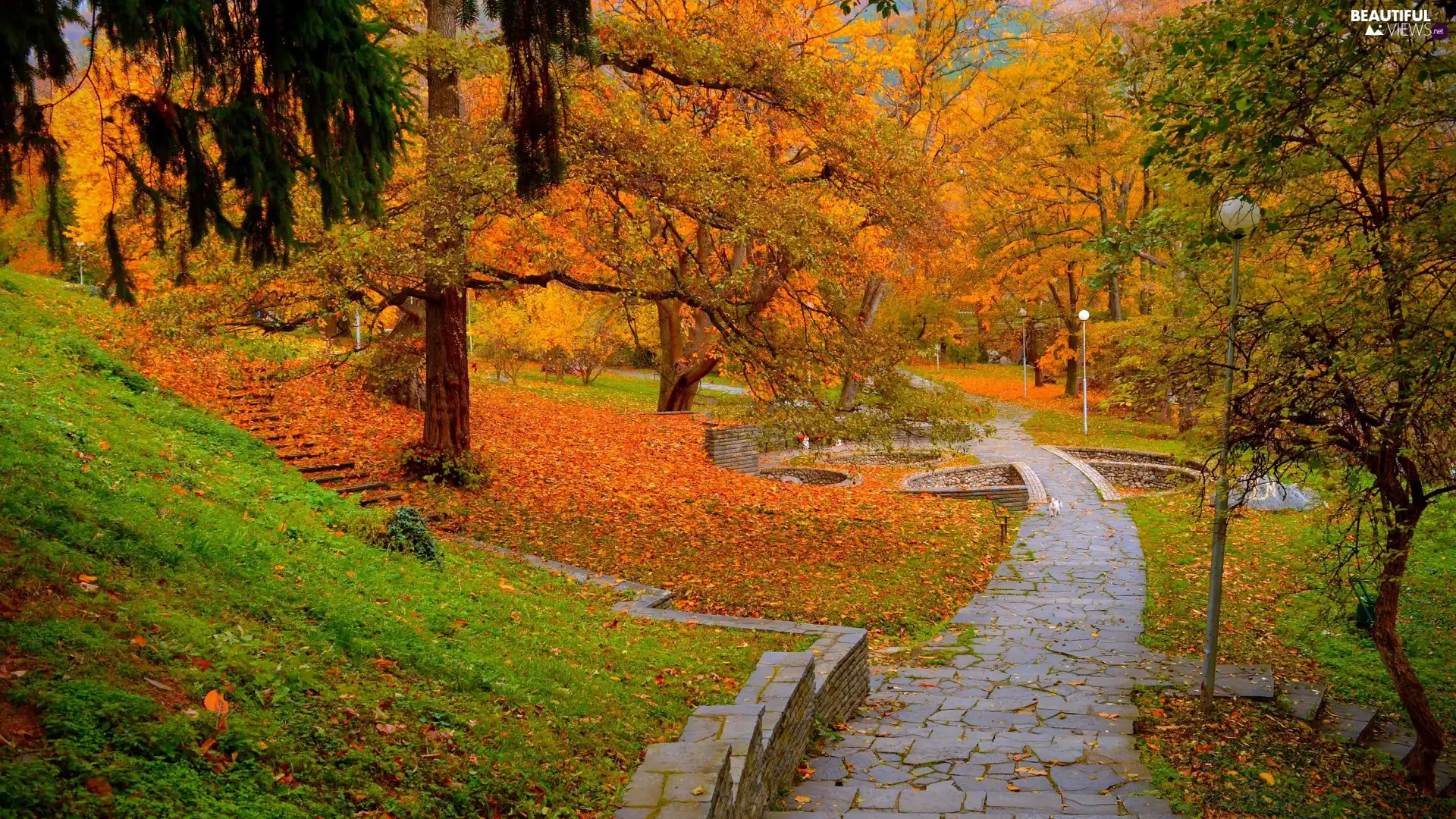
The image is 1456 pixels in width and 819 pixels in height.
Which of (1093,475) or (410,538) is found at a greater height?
(410,538)

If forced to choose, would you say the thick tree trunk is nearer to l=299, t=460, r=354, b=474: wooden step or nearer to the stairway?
the stairway

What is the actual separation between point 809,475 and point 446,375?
1012 centimetres

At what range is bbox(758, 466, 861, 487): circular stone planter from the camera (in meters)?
20.0

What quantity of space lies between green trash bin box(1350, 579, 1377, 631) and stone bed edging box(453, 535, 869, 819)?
466 centimetres

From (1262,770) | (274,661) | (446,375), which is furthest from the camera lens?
(446,375)

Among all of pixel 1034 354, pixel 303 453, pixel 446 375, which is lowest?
pixel 303 453

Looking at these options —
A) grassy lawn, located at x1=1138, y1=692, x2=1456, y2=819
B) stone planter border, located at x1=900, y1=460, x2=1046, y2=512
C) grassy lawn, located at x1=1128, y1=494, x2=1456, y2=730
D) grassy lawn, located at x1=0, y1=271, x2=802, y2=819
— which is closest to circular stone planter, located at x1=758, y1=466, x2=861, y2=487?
stone planter border, located at x1=900, y1=460, x2=1046, y2=512

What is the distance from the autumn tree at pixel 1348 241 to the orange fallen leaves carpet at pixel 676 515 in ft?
14.6

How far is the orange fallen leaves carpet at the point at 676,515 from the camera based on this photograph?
10.4 meters

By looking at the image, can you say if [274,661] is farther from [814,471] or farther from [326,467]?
[814,471]

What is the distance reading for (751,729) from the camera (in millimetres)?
4957

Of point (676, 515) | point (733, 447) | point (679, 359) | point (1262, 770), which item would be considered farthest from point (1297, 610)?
point (679, 359)

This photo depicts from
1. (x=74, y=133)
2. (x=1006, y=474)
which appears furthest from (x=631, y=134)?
(x=1006, y=474)

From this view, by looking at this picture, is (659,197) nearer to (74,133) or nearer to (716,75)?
(716,75)
